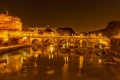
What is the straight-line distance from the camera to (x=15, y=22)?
10425cm

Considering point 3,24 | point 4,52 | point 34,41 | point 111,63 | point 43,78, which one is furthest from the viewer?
point 3,24

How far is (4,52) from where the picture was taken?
48781 mm

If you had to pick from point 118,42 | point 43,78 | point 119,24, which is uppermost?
point 119,24

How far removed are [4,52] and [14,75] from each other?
23.3 metres

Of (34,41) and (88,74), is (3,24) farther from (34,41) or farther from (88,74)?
(88,74)

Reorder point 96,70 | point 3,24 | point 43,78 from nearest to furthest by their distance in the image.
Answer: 1. point 43,78
2. point 96,70
3. point 3,24

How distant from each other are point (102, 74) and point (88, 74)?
2.08m

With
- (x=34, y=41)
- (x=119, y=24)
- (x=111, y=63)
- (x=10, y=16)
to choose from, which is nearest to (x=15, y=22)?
(x=10, y=16)

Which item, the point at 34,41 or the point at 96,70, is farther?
the point at 34,41

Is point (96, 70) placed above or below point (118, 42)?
below

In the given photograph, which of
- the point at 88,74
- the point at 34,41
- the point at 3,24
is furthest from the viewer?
the point at 3,24

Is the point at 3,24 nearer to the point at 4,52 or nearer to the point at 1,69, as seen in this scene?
the point at 4,52

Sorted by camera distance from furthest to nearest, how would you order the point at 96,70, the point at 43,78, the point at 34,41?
the point at 34,41, the point at 96,70, the point at 43,78

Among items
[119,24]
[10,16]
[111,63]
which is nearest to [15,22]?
[10,16]
